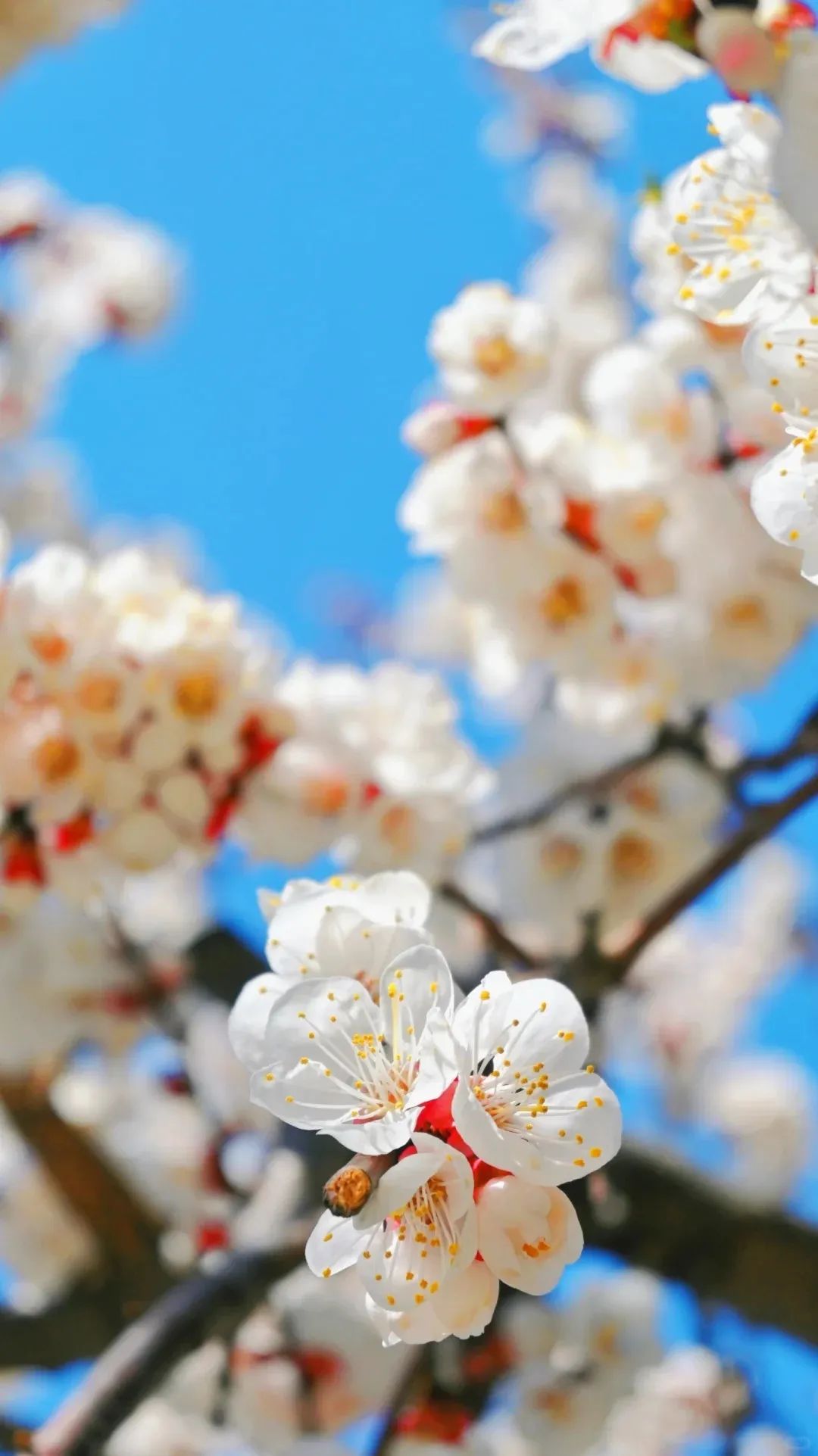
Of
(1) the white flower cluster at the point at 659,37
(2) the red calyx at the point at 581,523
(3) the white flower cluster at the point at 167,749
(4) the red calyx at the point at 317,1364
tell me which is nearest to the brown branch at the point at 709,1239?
(4) the red calyx at the point at 317,1364

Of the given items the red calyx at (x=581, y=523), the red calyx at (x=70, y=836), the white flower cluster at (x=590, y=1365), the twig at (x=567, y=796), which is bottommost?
the white flower cluster at (x=590, y=1365)

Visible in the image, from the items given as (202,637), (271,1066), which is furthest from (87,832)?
(271,1066)

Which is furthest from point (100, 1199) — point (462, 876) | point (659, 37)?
point (659, 37)

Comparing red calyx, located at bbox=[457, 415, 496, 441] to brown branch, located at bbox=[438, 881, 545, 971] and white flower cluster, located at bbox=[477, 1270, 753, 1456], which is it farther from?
white flower cluster, located at bbox=[477, 1270, 753, 1456]

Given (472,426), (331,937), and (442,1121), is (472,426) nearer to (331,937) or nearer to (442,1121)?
(331,937)

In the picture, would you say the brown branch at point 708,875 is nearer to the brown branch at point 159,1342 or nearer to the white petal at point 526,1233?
the brown branch at point 159,1342

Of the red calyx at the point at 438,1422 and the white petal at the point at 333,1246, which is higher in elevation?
the white petal at the point at 333,1246

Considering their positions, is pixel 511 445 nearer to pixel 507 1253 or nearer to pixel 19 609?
pixel 19 609
